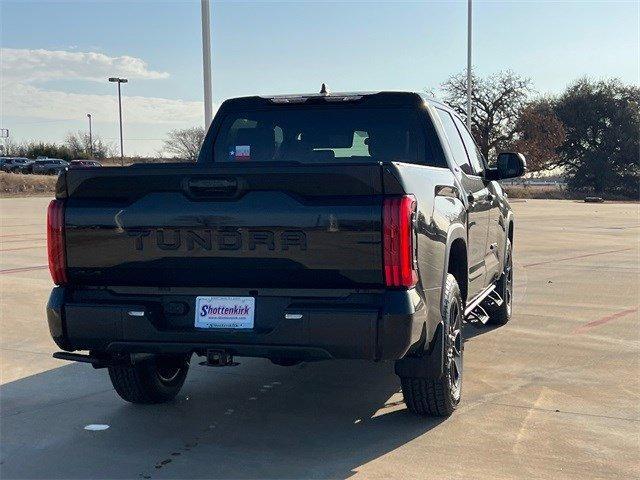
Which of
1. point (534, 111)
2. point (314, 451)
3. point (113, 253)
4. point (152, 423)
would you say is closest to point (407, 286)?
point (314, 451)

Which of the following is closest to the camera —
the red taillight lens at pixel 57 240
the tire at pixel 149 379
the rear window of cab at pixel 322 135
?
the red taillight lens at pixel 57 240

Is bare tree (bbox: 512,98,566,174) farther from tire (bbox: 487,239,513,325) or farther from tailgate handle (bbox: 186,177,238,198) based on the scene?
tailgate handle (bbox: 186,177,238,198)

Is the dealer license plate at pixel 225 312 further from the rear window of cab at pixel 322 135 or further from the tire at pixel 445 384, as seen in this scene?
the rear window of cab at pixel 322 135

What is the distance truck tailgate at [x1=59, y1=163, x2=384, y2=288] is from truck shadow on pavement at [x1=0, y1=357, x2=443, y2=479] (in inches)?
38.4

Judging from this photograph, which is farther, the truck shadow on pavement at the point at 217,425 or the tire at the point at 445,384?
the tire at the point at 445,384

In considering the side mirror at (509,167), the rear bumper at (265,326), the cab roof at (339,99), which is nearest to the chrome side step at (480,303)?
the side mirror at (509,167)

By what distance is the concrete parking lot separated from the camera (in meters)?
4.39

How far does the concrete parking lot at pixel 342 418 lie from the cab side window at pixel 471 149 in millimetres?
1598

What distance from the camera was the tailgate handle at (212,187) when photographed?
→ 4320 mm

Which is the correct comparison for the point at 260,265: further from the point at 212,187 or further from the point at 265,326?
the point at 212,187

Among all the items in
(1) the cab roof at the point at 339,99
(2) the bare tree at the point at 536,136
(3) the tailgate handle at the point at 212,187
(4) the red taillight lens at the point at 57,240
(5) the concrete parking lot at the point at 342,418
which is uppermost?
(2) the bare tree at the point at 536,136

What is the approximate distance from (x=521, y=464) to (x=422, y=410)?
0.87 metres

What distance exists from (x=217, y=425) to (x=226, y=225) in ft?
4.87

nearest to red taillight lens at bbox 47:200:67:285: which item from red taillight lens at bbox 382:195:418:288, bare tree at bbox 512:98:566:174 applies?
red taillight lens at bbox 382:195:418:288
